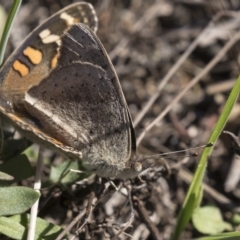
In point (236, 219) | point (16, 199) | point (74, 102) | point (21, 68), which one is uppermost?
point (21, 68)

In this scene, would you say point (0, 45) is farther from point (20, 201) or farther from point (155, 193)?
point (155, 193)

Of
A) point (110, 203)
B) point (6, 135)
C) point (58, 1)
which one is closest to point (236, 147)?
point (110, 203)

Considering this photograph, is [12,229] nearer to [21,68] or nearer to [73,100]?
[73,100]

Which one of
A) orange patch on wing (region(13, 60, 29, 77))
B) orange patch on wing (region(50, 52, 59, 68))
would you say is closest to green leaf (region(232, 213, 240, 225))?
orange patch on wing (region(50, 52, 59, 68))

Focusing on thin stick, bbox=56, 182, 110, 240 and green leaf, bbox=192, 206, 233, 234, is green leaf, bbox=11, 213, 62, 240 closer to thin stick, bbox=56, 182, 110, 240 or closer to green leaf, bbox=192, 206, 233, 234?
thin stick, bbox=56, 182, 110, 240

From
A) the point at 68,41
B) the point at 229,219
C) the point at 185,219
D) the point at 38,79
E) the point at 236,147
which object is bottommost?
the point at 229,219

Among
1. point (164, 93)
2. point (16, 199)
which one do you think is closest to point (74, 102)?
point (16, 199)
